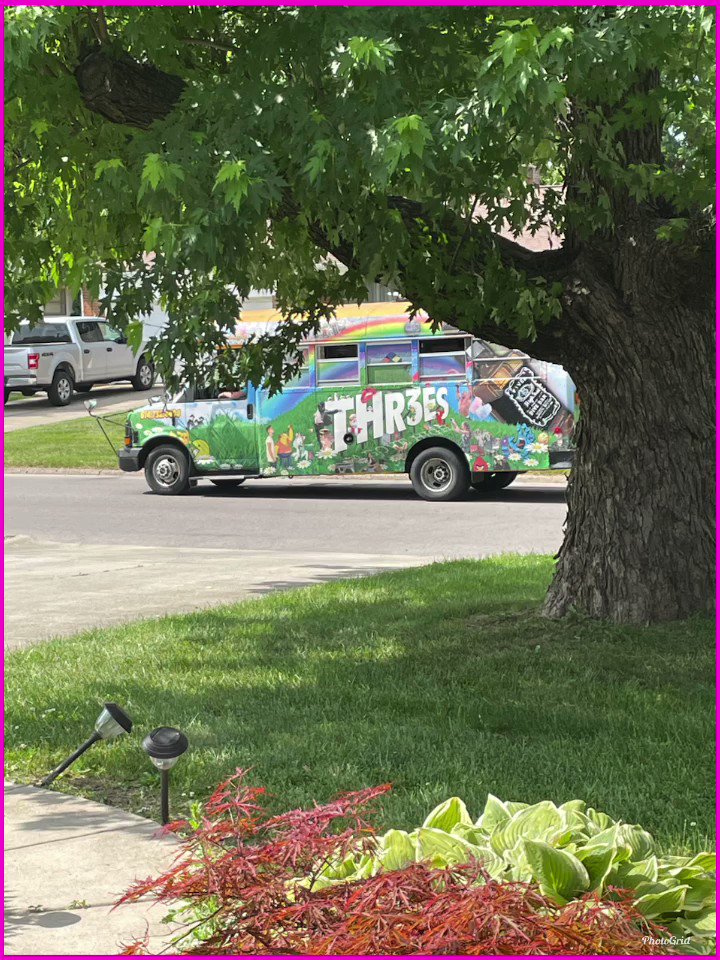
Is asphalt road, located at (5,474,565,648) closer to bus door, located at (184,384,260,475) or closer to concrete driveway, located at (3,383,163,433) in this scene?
bus door, located at (184,384,260,475)

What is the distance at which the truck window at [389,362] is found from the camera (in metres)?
18.7

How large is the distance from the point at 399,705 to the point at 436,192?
2.69 m

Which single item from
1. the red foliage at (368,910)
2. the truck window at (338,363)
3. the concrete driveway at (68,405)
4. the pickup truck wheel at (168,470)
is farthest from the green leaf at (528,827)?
the concrete driveway at (68,405)

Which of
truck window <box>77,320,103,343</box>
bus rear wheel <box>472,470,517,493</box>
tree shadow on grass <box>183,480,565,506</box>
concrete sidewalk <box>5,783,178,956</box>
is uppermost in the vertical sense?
truck window <box>77,320,103,343</box>

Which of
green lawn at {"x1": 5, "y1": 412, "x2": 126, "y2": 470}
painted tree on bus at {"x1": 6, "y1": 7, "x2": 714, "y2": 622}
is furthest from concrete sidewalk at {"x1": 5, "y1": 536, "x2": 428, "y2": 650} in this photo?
green lawn at {"x1": 5, "y1": 412, "x2": 126, "y2": 470}

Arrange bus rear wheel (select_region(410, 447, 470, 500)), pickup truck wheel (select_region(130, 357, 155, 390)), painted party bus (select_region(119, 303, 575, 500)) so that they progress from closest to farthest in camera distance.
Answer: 1. painted party bus (select_region(119, 303, 575, 500))
2. bus rear wheel (select_region(410, 447, 470, 500))
3. pickup truck wheel (select_region(130, 357, 155, 390))

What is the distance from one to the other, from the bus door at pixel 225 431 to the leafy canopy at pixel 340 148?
10604 mm

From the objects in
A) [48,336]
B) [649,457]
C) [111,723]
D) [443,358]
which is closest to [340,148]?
[111,723]

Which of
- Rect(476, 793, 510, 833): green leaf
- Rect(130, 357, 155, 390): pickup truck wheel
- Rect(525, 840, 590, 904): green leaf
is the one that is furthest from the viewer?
Rect(130, 357, 155, 390): pickup truck wheel

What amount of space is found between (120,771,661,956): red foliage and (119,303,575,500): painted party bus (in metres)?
14.0

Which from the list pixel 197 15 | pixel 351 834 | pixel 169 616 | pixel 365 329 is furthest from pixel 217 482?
pixel 351 834

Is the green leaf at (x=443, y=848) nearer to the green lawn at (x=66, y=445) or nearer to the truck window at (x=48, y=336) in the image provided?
the green lawn at (x=66, y=445)

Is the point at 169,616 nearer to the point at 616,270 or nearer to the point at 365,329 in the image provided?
the point at 616,270

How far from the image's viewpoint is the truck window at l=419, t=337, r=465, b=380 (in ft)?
59.9
